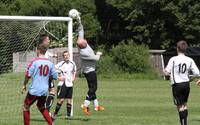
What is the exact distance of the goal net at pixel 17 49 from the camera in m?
16.7

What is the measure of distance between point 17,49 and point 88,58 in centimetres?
421

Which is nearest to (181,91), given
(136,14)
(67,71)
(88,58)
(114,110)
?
(88,58)

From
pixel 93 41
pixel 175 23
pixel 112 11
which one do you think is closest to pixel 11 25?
pixel 175 23

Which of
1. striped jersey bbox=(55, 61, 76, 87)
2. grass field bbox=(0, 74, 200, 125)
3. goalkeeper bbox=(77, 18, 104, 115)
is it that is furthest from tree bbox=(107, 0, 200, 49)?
striped jersey bbox=(55, 61, 76, 87)

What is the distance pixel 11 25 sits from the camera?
19219 millimetres

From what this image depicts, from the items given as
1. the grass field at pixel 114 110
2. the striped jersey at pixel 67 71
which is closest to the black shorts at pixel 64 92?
the striped jersey at pixel 67 71

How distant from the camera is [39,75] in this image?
12766 millimetres

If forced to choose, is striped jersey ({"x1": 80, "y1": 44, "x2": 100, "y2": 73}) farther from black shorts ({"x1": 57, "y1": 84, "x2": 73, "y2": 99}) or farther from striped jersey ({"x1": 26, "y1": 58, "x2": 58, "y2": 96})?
striped jersey ({"x1": 26, "y1": 58, "x2": 58, "y2": 96})

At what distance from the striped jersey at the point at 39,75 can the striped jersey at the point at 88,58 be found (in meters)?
3.77

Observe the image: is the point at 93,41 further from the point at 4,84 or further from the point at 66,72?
the point at 66,72

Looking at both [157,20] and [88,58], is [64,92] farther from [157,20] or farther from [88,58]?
[157,20]

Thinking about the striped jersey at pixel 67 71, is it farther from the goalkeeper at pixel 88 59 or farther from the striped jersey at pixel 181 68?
the striped jersey at pixel 181 68

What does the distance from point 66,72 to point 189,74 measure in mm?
3705

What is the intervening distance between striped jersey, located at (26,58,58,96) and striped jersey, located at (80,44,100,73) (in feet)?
12.4
